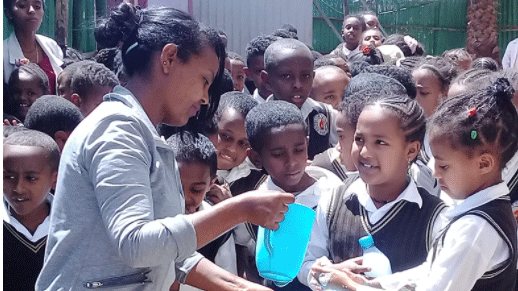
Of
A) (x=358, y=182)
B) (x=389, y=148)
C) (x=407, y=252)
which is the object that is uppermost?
(x=389, y=148)

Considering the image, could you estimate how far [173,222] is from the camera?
5.08 ft

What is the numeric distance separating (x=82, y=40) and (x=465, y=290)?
587 cm

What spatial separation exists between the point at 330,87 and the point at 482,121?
231cm

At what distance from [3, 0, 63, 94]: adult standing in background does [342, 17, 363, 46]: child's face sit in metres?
3.37

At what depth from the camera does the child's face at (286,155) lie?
291cm

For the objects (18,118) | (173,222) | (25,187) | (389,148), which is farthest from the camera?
(18,118)

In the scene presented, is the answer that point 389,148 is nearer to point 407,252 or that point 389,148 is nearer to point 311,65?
point 407,252

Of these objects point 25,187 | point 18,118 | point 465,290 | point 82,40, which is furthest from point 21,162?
point 82,40

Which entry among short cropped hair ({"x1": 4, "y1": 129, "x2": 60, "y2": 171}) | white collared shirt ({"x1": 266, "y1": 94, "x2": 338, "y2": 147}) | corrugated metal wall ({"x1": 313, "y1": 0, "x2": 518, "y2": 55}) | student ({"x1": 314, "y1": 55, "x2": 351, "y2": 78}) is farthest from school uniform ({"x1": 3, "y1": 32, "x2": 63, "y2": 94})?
corrugated metal wall ({"x1": 313, "y1": 0, "x2": 518, "y2": 55})

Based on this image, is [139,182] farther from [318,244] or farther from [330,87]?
[330,87]

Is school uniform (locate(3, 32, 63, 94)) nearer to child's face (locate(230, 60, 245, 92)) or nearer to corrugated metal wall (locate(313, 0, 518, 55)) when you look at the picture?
child's face (locate(230, 60, 245, 92))

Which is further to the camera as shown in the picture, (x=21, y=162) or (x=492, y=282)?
(x=21, y=162)

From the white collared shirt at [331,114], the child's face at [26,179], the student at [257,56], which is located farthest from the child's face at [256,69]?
the child's face at [26,179]

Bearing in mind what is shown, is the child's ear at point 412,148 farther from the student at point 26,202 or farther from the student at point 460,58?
the student at point 460,58
